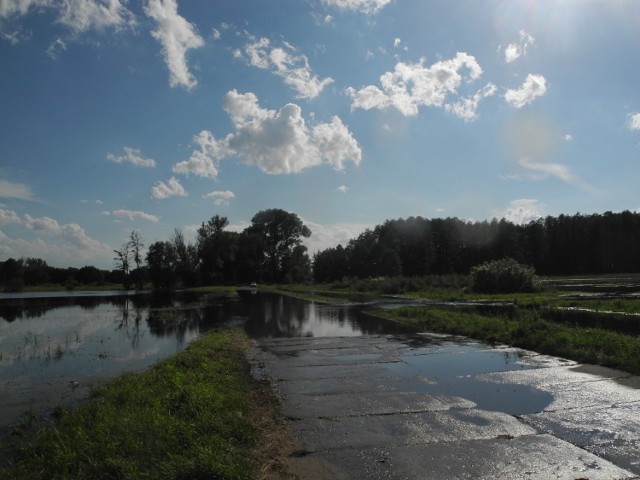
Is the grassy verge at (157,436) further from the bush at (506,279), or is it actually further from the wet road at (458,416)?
the bush at (506,279)

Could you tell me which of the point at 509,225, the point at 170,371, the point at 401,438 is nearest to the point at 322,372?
the point at 170,371

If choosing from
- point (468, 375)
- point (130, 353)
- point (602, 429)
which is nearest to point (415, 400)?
point (468, 375)

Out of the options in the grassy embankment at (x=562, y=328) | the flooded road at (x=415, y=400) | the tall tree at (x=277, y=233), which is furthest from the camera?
the tall tree at (x=277, y=233)

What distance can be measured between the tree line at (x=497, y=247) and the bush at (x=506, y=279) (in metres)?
48.3

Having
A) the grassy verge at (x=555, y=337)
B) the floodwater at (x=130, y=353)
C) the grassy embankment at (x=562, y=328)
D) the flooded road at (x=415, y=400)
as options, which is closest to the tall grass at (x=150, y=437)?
the flooded road at (x=415, y=400)

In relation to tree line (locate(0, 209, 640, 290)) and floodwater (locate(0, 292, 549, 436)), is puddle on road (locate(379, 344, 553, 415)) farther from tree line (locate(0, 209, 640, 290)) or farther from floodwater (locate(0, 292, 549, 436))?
tree line (locate(0, 209, 640, 290))

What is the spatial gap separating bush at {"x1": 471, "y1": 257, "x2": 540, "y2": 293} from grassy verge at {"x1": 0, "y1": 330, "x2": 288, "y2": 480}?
37.8m

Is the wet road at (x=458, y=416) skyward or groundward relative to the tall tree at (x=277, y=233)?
groundward

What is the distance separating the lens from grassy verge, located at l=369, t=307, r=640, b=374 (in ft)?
39.0

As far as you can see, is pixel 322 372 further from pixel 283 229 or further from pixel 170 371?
pixel 283 229

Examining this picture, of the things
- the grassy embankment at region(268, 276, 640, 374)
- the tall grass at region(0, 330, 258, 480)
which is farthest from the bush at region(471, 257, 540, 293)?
the tall grass at region(0, 330, 258, 480)

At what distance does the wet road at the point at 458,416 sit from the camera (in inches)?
233

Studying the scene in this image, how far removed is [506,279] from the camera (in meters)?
44.0

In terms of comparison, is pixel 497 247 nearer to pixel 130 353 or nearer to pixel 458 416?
pixel 130 353
